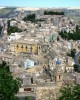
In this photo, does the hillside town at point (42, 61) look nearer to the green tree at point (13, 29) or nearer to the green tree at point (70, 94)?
the green tree at point (13, 29)

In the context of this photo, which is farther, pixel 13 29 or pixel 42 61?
pixel 13 29

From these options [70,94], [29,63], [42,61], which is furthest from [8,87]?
[42,61]

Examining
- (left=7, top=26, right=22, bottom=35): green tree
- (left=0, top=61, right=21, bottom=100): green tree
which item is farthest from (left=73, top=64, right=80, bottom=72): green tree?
(left=7, top=26, right=22, bottom=35): green tree

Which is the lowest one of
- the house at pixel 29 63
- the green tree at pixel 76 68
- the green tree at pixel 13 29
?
the green tree at pixel 13 29

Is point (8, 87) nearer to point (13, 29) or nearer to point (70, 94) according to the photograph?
point (70, 94)

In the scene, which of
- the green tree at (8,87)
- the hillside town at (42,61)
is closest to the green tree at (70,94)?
the hillside town at (42,61)

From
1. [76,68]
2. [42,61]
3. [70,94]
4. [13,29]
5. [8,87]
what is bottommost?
[13,29]

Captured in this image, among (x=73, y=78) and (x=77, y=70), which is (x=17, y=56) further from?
(x=73, y=78)

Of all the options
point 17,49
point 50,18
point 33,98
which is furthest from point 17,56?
point 50,18

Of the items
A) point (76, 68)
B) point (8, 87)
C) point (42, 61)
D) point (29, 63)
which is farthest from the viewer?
point (42, 61)

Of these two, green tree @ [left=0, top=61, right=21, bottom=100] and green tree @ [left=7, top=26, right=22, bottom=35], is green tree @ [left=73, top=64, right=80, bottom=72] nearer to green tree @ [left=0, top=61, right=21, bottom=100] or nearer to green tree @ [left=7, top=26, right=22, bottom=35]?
green tree @ [left=0, top=61, right=21, bottom=100]

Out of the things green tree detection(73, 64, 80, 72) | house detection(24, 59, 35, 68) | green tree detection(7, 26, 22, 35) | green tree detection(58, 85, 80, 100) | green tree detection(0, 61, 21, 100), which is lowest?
green tree detection(7, 26, 22, 35)
